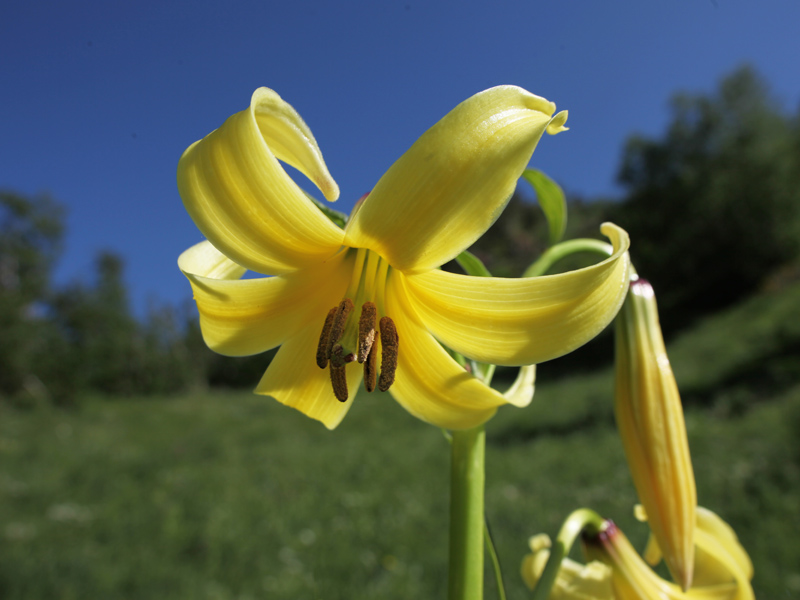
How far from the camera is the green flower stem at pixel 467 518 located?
0.51 m

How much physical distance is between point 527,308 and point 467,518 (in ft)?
0.77

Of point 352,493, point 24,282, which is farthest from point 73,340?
point 352,493

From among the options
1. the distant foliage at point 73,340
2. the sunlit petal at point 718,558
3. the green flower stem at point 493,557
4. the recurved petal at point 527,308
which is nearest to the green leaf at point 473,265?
the recurved petal at point 527,308

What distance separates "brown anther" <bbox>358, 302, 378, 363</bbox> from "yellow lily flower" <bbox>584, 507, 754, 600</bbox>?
0.37 m

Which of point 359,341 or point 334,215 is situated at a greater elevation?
point 334,215

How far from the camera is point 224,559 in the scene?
3.18m

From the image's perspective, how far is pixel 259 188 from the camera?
1.33ft

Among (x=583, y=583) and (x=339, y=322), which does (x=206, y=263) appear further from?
(x=583, y=583)

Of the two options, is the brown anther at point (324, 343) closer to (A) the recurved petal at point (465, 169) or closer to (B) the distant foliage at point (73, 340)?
(A) the recurved petal at point (465, 169)

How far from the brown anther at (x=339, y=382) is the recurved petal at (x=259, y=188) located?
0.37ft

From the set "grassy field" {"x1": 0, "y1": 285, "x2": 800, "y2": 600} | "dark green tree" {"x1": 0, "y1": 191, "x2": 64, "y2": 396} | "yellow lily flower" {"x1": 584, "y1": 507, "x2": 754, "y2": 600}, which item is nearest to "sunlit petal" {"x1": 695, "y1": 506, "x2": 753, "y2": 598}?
"yellow lily flower" {"x1": 584, "y1": 507, "x2": 754, "y2": 600}

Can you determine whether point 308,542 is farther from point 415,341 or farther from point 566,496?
point 415,341

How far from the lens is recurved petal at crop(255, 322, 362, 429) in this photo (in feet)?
1.79

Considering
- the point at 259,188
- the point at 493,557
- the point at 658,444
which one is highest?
the point at 259,188
